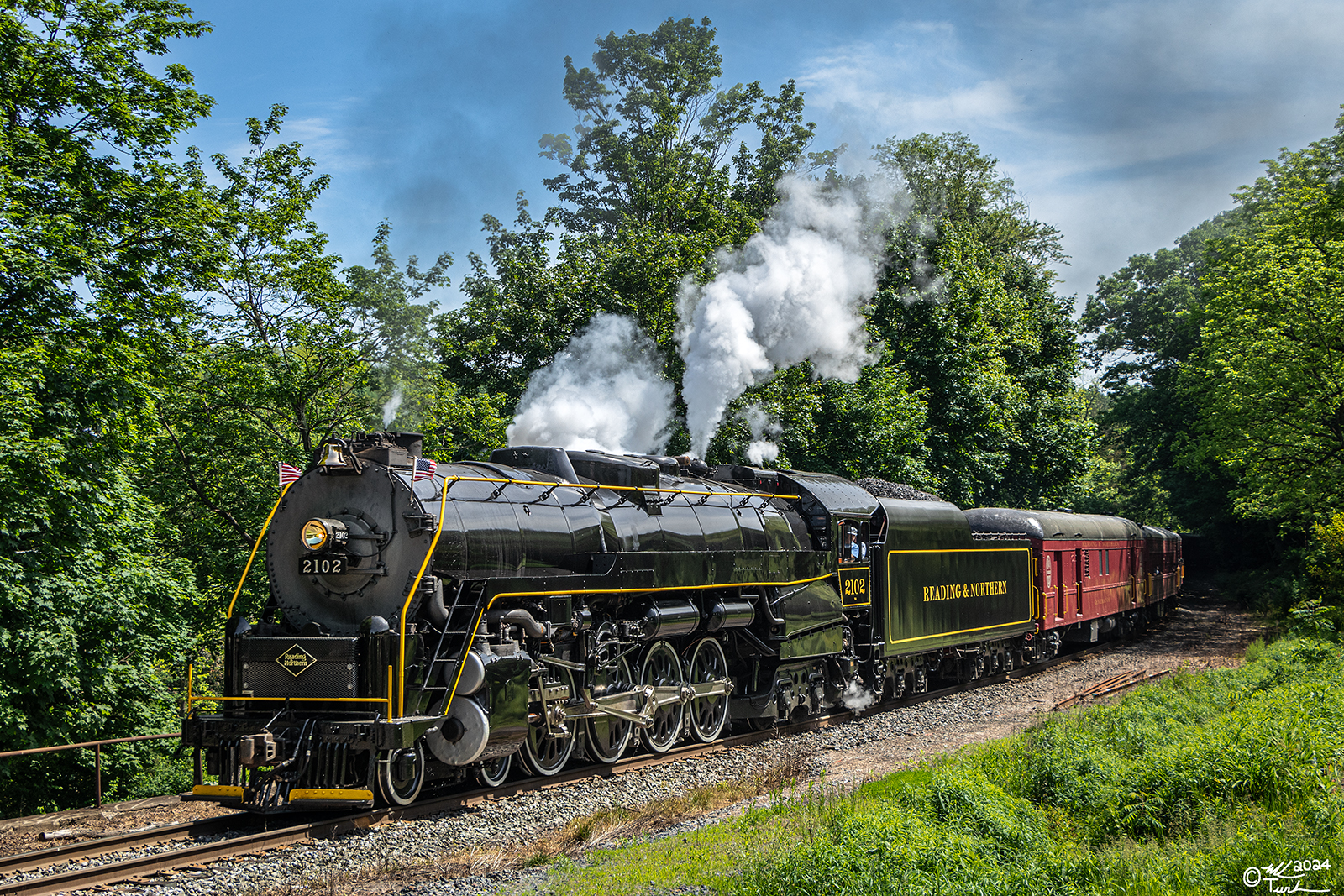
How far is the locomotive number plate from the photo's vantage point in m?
8.99

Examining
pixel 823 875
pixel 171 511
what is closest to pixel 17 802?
pixel 171 511

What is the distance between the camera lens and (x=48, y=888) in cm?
663

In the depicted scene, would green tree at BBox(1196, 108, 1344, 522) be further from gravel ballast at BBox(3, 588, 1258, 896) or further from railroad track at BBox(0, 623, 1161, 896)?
railroad track at BBox(0, 623, 1161, 896)

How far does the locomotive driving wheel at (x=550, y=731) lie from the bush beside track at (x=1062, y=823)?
2.38 metres

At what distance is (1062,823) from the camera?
26.2ft

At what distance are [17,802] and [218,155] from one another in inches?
458

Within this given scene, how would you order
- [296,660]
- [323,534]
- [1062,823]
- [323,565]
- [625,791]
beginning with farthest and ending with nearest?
[625,791] < [323,565] < [323,534] < [296,660] < [1062,823]

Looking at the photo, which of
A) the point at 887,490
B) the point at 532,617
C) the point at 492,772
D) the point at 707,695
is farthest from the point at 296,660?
the point at 887,490

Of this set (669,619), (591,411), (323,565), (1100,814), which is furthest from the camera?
(591,411)

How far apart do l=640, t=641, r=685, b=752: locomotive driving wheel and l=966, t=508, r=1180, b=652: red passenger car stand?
8.88m

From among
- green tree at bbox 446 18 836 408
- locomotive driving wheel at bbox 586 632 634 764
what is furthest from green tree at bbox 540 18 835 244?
locomotive driving wheel at bbox 586 632 634 764

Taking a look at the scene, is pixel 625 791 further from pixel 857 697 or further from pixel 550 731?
pixel 857 697

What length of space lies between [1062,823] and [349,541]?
21.8 feet

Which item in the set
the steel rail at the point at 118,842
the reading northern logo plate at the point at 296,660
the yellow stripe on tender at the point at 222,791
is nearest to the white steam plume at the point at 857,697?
the reading northern logo plate at the point at 296,660
